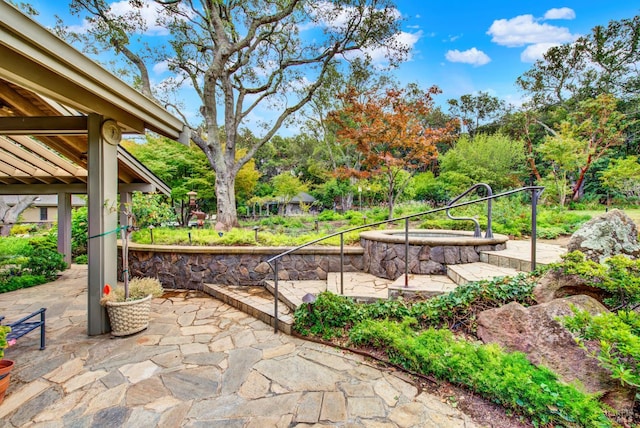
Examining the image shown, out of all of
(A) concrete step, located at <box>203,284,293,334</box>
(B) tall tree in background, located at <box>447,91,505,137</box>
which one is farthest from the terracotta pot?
(B) tall tree in background, located at <box>447,91,505,137</box>

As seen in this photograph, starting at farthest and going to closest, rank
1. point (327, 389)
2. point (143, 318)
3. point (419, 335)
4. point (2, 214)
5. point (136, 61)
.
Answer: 1. point (2, 214)
2. point (136, 61)
3. point (143, 318)
4. point (419, 335)
5. point (327, 389)

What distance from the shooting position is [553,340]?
207 cm

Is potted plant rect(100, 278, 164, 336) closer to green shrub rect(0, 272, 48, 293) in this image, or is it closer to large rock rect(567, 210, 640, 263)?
green shrub rect(0, 272, 48, 293)

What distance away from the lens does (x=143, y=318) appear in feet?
10.3

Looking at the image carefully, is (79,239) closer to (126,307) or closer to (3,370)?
(126,307)

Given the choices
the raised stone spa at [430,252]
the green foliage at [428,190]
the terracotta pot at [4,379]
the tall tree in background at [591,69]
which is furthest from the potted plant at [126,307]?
the tall tree in background at [591,69]

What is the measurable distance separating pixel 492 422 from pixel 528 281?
1702 millimetres

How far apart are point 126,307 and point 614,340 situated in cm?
407

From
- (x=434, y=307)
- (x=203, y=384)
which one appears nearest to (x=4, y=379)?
(x=203, y=384)

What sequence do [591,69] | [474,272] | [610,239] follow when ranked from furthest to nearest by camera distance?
1. [591,69]
2. [474,272]
3. [610,239]

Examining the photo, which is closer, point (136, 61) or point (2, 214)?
point (136, 61)

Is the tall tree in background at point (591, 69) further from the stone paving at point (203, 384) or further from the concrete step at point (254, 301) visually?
the stone paving at point (203, 384)

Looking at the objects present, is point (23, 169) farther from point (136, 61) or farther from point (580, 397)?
point (580, 397)

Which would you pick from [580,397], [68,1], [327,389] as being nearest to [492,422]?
[580,397]
